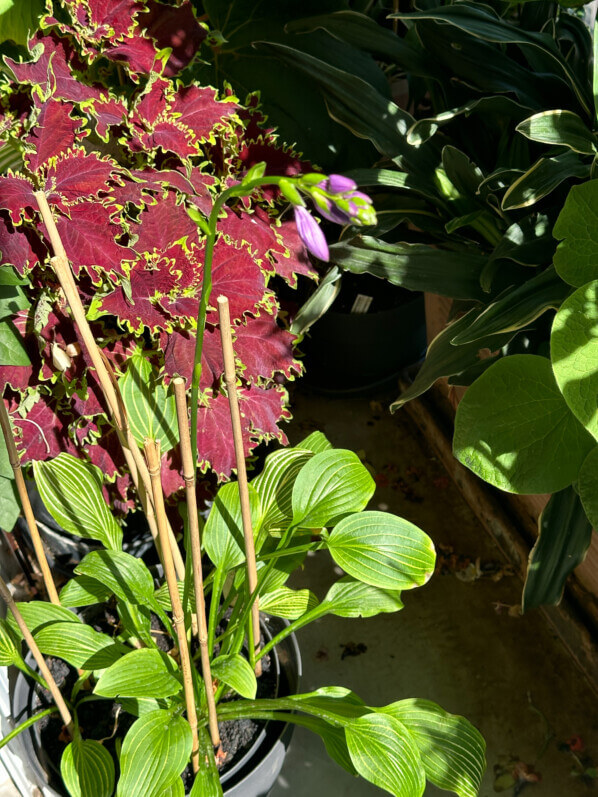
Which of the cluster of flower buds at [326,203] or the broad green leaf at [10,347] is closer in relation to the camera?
the cluster of flower buds at [326,203]

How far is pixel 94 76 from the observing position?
1.18 m

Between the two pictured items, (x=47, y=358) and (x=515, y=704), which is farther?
(x=515, y=704)

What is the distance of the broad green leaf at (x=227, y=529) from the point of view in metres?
1.18

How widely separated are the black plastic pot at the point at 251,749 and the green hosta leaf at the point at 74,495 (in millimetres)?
257

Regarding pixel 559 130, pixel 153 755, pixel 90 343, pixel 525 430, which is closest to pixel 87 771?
pixel 153 755

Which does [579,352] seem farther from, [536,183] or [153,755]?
[153,755]

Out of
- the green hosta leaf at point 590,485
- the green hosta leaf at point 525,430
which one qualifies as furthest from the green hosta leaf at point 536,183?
the green hosta leaf at point 590,485

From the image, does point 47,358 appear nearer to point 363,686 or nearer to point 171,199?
point 171,199

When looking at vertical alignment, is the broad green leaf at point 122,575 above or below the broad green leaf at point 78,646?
above

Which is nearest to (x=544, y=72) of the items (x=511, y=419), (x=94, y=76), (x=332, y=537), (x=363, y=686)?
(x=511, y=419)

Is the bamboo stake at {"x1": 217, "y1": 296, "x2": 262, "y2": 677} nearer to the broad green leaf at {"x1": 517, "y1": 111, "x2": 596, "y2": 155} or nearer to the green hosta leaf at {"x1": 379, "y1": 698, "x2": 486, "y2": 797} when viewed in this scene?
the green hosta leaf at {"x1": 379, "y1": 698, "x2": 486, "y2": 797}

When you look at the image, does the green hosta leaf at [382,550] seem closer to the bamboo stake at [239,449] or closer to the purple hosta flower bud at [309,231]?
the bamboo stake at [239,449]

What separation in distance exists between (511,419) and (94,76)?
0.79m

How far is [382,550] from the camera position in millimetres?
1073
